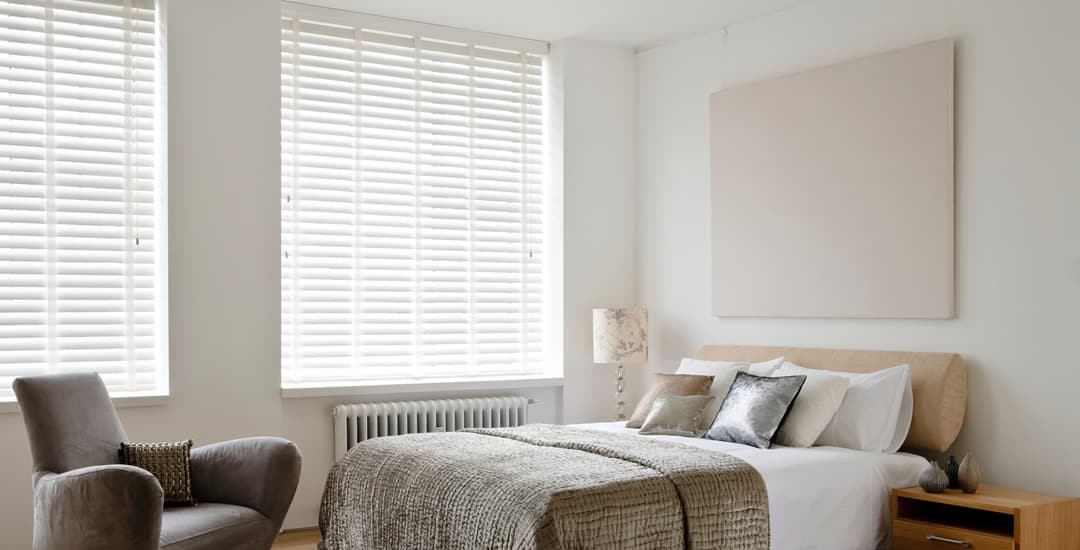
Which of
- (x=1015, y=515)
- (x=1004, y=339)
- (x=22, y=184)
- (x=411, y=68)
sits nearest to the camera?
(x=1015, y=515)

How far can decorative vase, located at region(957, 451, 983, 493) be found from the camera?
12.8 feet

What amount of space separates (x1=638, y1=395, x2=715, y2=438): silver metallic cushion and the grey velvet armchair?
167 cm

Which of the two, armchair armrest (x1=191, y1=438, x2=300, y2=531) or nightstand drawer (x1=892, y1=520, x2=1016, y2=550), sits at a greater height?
armchair armrest (x1=191, y1=438, x2=300, y2=531)

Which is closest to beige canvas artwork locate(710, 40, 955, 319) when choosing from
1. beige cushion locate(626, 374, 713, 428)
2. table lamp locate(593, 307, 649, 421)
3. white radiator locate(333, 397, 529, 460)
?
table lamp locate(593, 307, 649, 421)

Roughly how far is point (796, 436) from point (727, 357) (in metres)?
1.08

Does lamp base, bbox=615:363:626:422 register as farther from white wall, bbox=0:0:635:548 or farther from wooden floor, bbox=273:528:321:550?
wooden floor, bbox=273:528:321:550

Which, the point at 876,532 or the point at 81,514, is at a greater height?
the point at 81,514

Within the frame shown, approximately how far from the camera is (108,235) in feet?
15.7

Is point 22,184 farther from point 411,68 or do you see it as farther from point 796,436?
point 796,436

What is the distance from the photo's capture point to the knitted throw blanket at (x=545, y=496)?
3.16 metres

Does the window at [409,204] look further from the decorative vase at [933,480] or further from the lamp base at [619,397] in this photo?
the decorative vase at [933,480]

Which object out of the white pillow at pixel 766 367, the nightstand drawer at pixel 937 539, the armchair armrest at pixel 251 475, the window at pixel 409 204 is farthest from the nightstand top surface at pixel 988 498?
the window at pixel 409 204

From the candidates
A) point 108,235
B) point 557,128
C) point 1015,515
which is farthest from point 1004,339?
point 108,235

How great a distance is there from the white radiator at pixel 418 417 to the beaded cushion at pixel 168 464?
1347 millimetres
